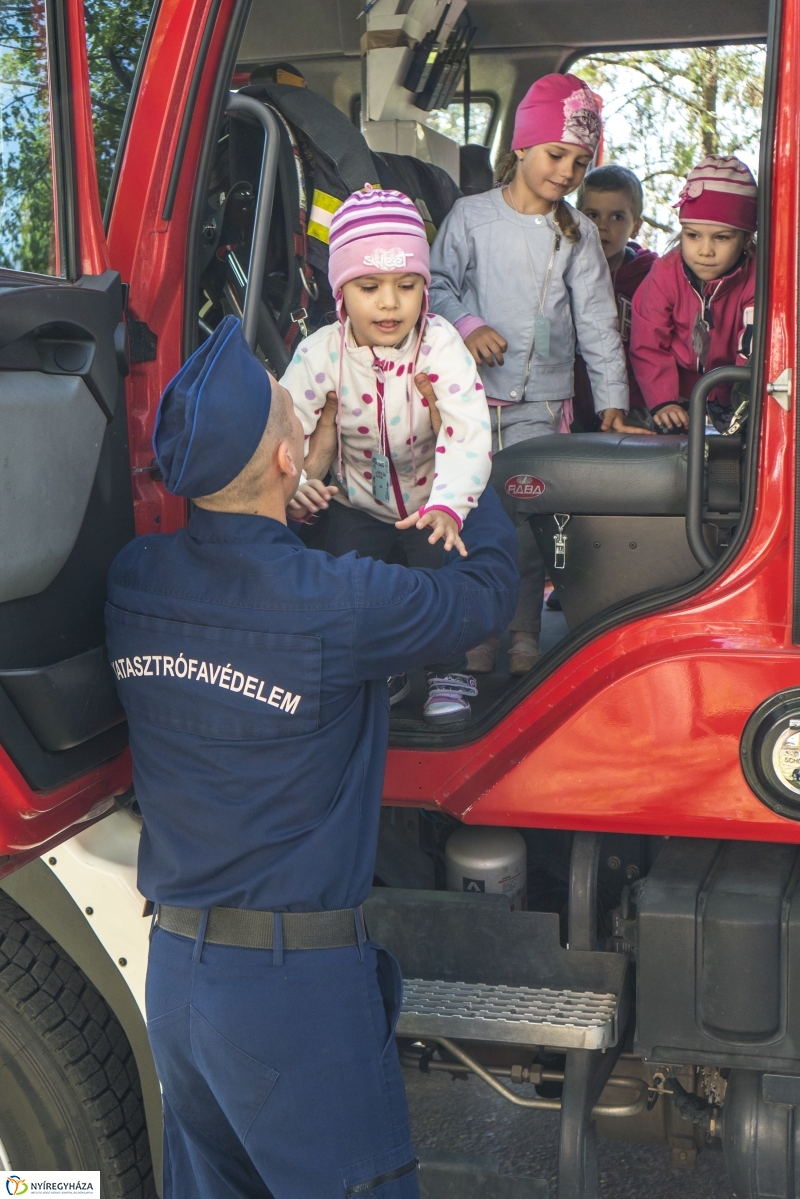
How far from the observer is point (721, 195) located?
8.34 ft

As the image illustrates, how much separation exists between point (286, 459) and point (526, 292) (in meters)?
1.25

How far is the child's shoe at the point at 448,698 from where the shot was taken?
7.70 ft

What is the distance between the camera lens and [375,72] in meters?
3.23

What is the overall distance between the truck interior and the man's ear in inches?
16.1

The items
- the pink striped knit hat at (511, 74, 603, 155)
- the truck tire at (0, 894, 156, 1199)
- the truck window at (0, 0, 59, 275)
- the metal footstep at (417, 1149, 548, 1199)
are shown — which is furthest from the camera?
the pink striped knit hat at (511, 74, 603, 155)

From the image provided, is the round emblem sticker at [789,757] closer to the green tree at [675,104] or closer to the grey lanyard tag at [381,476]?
the grey lanyard tag at [381,476]

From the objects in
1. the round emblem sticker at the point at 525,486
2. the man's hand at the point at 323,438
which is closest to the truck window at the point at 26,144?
the man's hand at the point at 323,438

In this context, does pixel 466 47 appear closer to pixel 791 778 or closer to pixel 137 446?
pixel 137 446

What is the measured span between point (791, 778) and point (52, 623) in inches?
44.6

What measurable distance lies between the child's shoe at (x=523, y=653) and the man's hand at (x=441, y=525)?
25.7 inches

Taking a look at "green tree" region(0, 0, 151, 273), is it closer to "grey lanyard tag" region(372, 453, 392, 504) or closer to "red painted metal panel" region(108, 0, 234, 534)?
"red painted metal panel" region(108, 0, 234, 534)

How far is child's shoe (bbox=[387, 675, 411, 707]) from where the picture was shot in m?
2.52

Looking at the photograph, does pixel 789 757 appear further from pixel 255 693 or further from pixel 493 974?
pixel 255 693

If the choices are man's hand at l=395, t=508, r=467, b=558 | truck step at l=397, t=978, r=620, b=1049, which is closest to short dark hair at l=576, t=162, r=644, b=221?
man's hand at l=395, t=508, r=467, b=558
